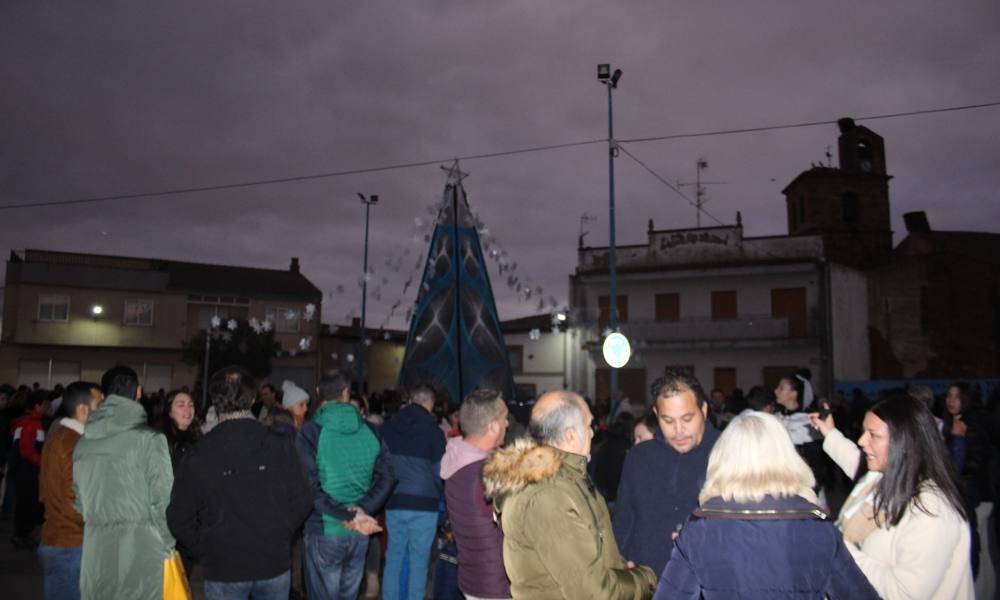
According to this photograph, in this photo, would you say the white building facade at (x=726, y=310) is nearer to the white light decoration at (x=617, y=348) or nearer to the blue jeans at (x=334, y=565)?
the white light decoration at (x=617, y=348)

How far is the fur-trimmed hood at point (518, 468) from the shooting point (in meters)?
2.65

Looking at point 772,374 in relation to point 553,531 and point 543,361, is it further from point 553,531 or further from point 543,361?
point 553,531

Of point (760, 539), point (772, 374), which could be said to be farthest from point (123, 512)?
point (772, 374)

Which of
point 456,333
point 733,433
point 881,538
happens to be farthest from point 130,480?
point 456,333

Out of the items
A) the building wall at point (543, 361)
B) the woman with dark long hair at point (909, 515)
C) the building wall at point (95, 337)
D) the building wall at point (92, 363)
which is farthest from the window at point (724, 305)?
the woman with dark long hair at point (909, 515)

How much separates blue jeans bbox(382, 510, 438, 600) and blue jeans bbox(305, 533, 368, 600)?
433 mm

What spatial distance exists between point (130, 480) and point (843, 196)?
32.2m

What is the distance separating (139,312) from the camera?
111 ft

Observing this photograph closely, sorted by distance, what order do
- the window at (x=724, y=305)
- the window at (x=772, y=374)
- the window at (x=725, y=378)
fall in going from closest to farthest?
the window at (x=772, y=374) → the window at (x=725, y=378) → the window at (x=724, y=305)

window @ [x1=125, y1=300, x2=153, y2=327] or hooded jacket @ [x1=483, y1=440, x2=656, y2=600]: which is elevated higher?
window @ [x1=125, y1=300, x2=153, y2=327]

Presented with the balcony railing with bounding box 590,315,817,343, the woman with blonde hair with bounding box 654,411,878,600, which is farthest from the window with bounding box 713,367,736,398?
the woman with blonde hair with bounding box 654,411,878,600

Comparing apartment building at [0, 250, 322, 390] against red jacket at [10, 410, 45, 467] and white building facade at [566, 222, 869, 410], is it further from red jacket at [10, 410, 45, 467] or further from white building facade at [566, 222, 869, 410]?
red jacket at [10, 410, 45, 467]

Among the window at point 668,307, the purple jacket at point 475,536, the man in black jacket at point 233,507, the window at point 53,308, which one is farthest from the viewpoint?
the window at point 53,308

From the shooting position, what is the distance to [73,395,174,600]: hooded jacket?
12.2ft
